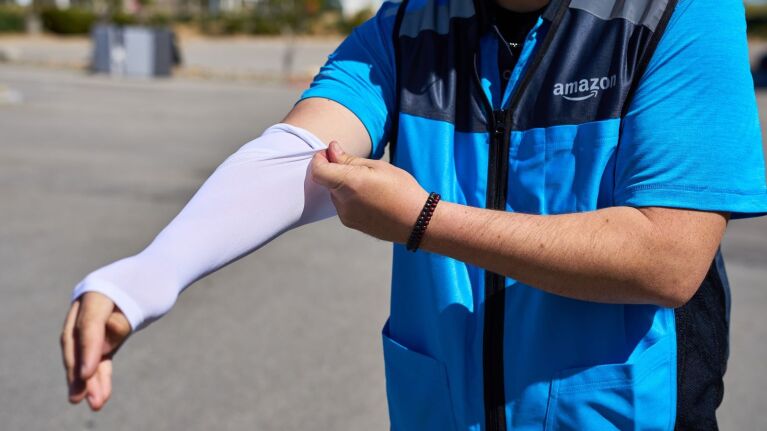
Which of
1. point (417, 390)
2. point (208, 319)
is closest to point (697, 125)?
point (417, 390)

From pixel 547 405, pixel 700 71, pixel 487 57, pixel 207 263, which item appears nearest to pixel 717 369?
pixel 547 405

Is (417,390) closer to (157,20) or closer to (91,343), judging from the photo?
(91,343)

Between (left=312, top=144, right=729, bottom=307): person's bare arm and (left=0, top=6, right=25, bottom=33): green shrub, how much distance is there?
45700 millimetres

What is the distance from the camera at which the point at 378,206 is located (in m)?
1.23

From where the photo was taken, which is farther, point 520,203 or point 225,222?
point 520,203

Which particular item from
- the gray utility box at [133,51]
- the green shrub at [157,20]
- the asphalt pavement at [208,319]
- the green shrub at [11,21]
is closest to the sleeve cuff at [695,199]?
the asphalt pavement at [208,319]

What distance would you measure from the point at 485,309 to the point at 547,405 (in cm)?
18

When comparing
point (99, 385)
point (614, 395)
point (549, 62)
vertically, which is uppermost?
point (549, 62)

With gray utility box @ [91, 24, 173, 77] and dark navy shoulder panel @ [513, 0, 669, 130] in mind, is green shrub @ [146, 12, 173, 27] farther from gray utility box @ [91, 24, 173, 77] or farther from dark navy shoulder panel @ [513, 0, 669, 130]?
dark navy shoulder panel @ [513, 0, 669, 130]

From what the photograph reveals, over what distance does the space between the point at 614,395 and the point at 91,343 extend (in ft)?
2.62

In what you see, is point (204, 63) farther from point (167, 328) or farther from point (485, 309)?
point (485, 309)

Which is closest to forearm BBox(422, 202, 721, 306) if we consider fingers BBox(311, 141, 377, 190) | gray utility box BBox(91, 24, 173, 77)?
fingers BBox(311, 141, 377, 190)

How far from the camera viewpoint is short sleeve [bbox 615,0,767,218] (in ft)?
3.99

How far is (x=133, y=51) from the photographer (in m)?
22.1
